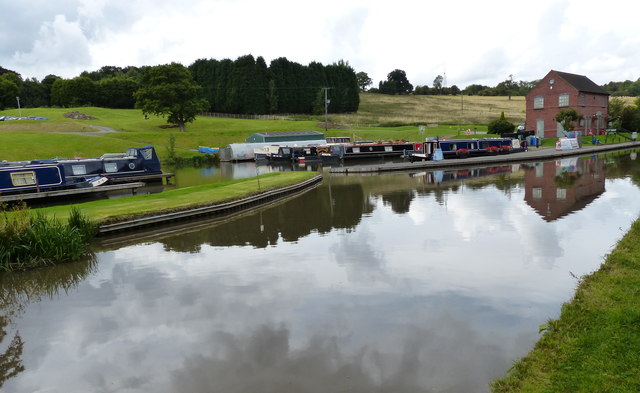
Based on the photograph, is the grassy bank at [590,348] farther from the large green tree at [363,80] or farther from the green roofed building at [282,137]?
the large green tree at [363,80]

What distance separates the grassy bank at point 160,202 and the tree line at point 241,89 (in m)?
67.0

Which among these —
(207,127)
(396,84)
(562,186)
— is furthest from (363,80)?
(562,186)

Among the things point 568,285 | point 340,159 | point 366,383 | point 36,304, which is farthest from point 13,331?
point 340,159

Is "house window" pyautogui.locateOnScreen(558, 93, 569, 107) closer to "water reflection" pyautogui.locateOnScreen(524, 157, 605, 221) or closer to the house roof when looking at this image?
the house roof

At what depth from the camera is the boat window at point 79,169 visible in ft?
110

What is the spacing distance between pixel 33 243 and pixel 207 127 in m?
69.2

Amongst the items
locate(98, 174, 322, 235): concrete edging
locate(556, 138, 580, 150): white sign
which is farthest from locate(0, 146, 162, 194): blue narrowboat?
locate(556, 138, 580, 150): white sign

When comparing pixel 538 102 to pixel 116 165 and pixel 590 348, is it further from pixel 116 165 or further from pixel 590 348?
pixel 590 348

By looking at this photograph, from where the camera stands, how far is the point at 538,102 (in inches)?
2532

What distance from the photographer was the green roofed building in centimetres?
6241

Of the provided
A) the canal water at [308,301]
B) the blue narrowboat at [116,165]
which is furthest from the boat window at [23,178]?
the canal water at [308,301]

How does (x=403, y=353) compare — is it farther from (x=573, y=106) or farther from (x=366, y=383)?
(x=573, y=106)

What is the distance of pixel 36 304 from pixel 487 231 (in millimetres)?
14963

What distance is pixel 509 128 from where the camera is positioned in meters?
62.6
